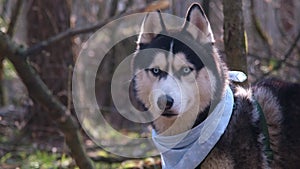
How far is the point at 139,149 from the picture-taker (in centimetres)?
748

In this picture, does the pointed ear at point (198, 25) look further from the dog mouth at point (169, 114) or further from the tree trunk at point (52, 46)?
the tree trunk at point (52, 46)

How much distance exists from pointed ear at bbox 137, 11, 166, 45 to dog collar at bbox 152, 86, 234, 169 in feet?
2.45

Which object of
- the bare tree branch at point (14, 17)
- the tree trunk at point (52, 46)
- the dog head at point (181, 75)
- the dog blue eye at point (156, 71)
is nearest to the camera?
the dog head at point (181, 75)

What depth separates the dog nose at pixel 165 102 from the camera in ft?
13.9

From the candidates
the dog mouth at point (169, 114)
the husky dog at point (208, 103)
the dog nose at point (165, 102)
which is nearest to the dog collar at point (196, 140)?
the husky dog at point (208, 103)

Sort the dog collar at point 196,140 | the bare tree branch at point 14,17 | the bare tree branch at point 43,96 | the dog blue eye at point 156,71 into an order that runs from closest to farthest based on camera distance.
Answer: the bare tree branch at point 43,96, the dog collar at point 196,140, the dog blue eye at point 156,71, the bare tree branch at point 14,17

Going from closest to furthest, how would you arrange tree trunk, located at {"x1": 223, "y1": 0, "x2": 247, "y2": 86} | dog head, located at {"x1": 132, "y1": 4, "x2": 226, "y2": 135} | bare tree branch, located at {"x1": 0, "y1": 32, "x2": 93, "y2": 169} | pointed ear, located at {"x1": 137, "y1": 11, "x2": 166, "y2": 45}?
bare tree branch, located at {"x1": 0, "y1": 32, "x2": 93, "y2": 169} < dog head, located at {"x1": 132, "y1": 4, "x2": 226, "y2": 135} < pointed ear, located at {"x1": 137, "y1": 11, "x2": 166, "y2": 45} < tree trunk, located at {"x1": 223, "y1": 0, "x2": 247, "y2": 86}

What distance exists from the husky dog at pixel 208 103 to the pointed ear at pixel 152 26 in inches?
1.2

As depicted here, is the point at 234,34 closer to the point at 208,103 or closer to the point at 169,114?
the point at 208,103

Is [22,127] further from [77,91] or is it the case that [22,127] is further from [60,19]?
[60,19]

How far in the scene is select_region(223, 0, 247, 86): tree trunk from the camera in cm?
533

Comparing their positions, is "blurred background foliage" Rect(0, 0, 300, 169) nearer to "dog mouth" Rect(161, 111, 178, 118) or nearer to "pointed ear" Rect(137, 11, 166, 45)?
"pointed ear" Rect(137, 11, 166, 45)

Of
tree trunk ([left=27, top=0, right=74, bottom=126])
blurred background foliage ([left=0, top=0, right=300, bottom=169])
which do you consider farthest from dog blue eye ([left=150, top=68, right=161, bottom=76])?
tree trunk ([left=27, top=0, right=74, bottom=126])

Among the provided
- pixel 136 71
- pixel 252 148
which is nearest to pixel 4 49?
pixel 136 71
